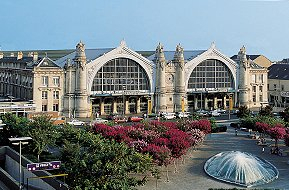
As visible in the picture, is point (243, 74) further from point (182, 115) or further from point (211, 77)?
Answer: point (182, 115)

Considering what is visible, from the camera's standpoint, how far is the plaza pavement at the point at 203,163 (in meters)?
37.5

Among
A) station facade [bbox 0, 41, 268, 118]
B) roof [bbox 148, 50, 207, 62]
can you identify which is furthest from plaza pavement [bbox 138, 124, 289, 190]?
roof [bbox 148, 50, 207, 62]

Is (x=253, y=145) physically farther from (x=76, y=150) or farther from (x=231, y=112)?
(x=231, y=112)

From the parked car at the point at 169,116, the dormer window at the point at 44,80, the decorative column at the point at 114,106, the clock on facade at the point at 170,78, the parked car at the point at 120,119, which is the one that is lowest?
the parked car at the point at 120,119

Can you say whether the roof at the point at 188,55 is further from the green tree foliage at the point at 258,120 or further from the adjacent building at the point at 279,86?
the green tree foliage at the point at 258,120

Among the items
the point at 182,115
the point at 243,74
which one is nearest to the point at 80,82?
the point at 182,115

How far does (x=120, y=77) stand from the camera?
79312 mm

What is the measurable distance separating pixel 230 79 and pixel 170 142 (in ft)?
165

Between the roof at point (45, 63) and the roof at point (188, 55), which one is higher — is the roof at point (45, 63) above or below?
below

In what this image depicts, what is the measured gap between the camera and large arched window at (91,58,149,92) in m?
77.8

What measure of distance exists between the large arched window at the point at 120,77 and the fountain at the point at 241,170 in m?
38.2

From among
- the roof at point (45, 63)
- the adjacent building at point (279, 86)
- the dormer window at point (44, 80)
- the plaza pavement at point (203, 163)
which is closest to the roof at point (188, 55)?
the roof at point (45, 63)

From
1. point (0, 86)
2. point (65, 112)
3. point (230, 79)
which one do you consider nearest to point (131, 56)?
point (65, 112)

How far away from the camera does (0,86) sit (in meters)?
89.9
